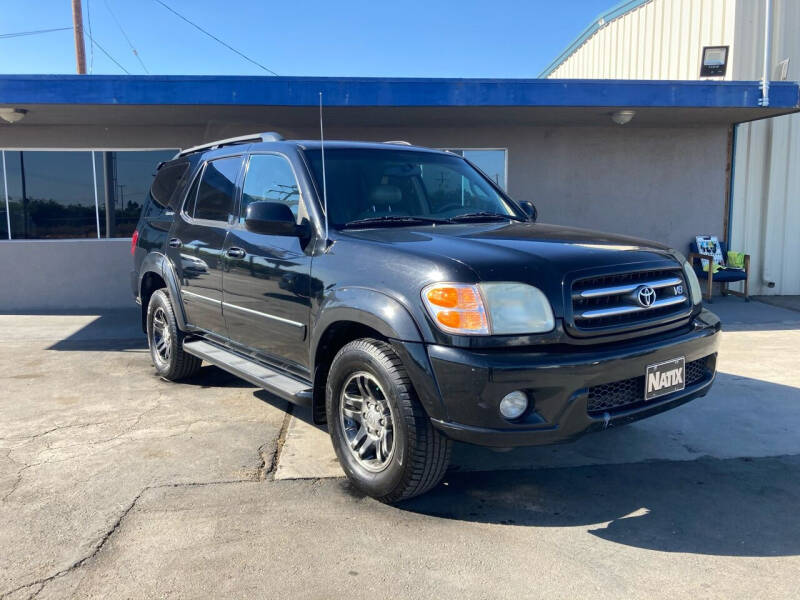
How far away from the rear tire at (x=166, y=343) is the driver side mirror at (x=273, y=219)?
2.18 m

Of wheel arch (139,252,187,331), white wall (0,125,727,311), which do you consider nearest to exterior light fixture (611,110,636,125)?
white wall (0,125,727,311)

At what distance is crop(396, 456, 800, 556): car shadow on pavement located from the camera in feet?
10.7

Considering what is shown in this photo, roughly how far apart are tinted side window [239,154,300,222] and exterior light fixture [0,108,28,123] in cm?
646

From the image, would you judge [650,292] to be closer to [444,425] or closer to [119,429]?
[444,425]

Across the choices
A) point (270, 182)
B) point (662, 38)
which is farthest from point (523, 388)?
point (662, 38)

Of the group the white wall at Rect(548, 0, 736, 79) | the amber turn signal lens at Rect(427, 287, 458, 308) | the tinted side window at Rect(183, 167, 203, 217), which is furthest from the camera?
the white wall at Rect(548, 0, 736, 79)

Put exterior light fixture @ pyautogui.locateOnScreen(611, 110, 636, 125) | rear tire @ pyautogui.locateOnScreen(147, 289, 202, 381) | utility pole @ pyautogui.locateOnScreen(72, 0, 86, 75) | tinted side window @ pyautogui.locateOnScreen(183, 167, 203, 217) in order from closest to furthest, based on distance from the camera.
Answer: tinted side window @ pyautogui.locateOnScreen(183, 167, 203, 217) < rear tire @ pyautogui.locateOnScreen(147, 289, 202, 381) < exterior light fixture @ pyautogui.locateOnScreen(611, 110, 636, 125) < utility pole @ pyautogui.locateOnScreen(72, 0, 86, 75)

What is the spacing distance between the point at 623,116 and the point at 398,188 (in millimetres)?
6582

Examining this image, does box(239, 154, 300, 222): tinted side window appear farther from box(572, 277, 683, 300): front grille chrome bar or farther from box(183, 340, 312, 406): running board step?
box(572, 277, 683, 300): front grille chrome bar

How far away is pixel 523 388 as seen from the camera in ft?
10.1

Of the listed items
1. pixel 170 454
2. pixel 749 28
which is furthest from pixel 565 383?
pixel 749 28

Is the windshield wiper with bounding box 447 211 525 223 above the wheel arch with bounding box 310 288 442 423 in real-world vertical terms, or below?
above

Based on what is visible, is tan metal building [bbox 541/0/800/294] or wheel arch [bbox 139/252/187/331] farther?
tan metal building [bbox 541/0/800/294]

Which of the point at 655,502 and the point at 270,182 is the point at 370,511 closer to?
the point at 655,502
